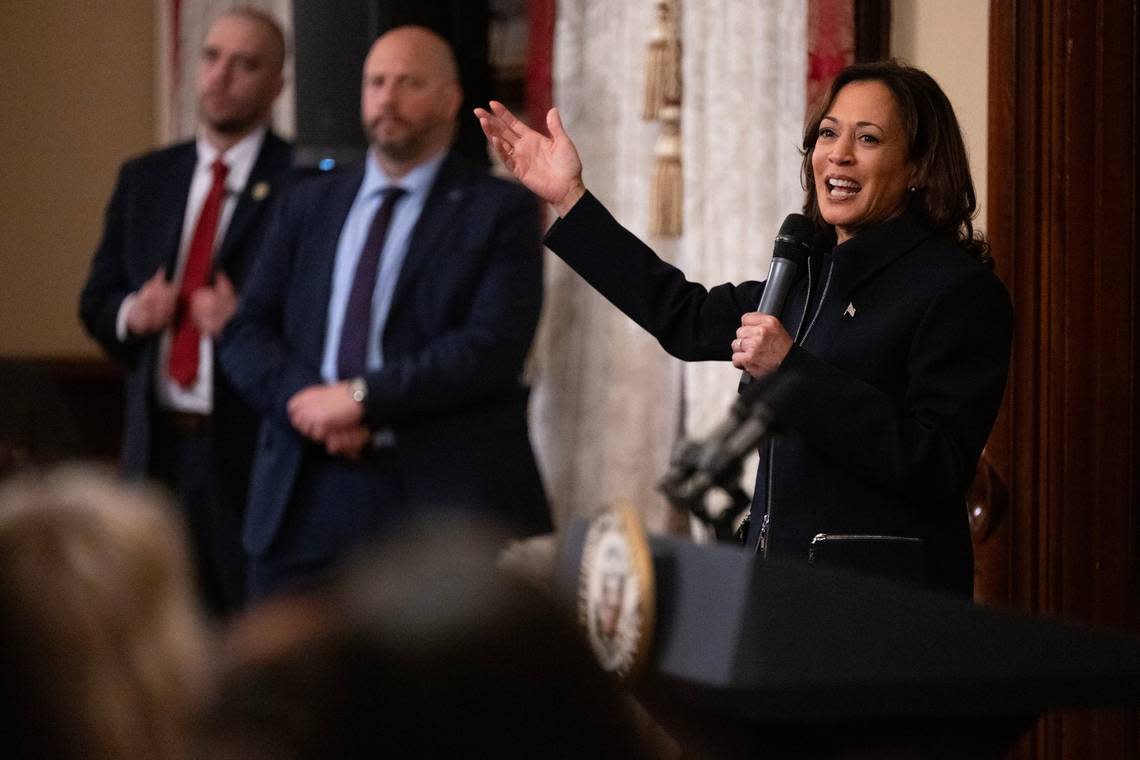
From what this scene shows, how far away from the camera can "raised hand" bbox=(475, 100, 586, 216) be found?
91.7 inches

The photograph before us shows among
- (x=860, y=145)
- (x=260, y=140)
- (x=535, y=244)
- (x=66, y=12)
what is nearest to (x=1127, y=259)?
(x=860, y=145)

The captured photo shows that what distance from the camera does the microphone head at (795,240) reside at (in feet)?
6.60

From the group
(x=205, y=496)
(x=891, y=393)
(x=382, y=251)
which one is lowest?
(x=205, y=496)

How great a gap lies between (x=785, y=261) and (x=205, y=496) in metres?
2.30

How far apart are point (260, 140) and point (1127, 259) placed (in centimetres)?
227

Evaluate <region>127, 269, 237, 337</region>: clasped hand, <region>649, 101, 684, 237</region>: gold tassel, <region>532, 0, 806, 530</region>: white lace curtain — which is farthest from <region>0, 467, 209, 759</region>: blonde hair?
<region>127, 269, 237, 337</region>: clasped hand

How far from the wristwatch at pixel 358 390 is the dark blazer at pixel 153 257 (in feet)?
1.70

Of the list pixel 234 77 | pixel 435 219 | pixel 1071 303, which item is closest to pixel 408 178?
pixel 435 219

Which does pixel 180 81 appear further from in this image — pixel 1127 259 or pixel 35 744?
pixel 35 744

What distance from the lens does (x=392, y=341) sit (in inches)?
144

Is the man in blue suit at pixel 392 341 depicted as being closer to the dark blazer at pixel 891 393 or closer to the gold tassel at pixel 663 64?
the gold tassel at pixel 663 64

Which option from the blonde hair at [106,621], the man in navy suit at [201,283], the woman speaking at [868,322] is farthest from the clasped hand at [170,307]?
the blonde hair at [106,621]

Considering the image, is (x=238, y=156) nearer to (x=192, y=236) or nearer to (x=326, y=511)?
(x=192, y=236)

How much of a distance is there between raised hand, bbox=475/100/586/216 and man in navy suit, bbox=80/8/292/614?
164cm
